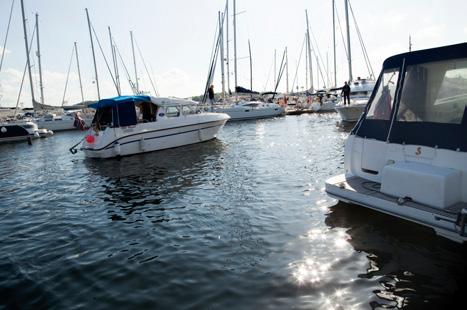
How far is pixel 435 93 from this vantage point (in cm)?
661

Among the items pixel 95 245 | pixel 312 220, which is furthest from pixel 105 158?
pixel 312 220

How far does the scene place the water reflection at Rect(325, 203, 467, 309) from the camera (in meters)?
4.70

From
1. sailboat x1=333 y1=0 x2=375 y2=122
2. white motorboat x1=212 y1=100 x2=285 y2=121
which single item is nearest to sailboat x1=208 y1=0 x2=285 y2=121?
white motorboat x1=212 y1=100 x2=285 y2=121

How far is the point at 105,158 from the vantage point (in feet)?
60.1

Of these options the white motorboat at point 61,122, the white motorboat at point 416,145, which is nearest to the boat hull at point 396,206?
the white motorboat at point 416,145

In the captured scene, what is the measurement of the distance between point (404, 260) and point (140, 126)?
15.5 meters

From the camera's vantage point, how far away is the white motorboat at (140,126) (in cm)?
1822

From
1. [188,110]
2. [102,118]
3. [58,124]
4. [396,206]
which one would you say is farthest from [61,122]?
[396,206]

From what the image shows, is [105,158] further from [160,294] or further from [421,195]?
[421,195]

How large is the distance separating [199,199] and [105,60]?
42.9m

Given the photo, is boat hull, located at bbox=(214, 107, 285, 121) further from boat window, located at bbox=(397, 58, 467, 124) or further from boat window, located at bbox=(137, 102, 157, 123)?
boat window, located at bbox=(397, 58, 467, 124)

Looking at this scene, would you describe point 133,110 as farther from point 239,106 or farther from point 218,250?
point 239,106

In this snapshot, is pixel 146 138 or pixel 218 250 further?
pixel 146 138

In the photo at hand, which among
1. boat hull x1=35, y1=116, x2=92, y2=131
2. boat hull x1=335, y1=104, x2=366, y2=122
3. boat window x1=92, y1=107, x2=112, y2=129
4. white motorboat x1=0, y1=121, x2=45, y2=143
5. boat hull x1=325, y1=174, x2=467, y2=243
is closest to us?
boat hull x1=325, y1=174, x2=467, y2=243
